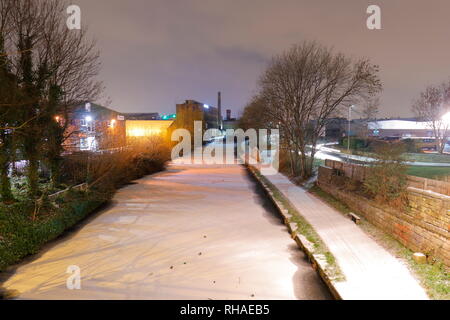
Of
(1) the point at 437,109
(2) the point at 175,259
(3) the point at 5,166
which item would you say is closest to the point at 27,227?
(3) the point at 5,166

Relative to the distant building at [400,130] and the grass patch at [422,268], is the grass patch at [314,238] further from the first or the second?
the distant building at [400,130]

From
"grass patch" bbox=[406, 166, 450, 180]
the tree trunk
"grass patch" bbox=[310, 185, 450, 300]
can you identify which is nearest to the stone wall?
"grass patch" bbox=[310, 185, 450, 300]

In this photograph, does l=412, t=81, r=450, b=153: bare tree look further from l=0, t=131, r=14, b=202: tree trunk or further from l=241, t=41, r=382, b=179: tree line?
l=0, t=131, r=14, b=202: tree trunk

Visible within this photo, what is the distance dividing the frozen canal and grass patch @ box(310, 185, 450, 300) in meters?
1.63

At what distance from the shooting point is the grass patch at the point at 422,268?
5.21 metres

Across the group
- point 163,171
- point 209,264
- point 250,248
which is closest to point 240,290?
point 209,264

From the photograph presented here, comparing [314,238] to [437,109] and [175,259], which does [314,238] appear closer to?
[175,259]

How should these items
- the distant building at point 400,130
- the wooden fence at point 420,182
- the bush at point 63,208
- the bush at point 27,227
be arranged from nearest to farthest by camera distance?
1. the wooden fence at point 420,182
2. the bush at point 27,227
3. the bush at point 63,208
4. the distant building at point 400,130

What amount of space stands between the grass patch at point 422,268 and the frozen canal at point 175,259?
1.63m

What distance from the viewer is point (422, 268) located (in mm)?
5992

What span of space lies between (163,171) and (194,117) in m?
20.6

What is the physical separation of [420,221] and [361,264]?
5.68 feet

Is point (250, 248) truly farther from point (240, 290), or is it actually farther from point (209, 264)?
point (240, 290)

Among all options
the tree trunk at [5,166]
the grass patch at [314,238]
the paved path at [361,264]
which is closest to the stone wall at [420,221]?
the paved path at [361,264]
